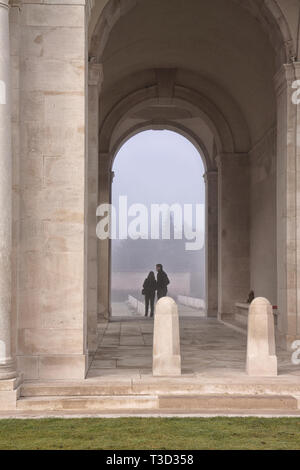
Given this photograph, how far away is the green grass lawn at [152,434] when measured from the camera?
7.06 m

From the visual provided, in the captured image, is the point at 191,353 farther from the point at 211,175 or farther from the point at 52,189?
the point at 211,175

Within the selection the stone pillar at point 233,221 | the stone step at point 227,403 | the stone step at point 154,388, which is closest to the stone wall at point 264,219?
the stone pillar at point 233,221

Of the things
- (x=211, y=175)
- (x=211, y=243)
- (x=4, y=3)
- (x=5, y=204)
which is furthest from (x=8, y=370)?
(x=211, y=175)

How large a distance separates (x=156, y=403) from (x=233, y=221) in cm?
1607

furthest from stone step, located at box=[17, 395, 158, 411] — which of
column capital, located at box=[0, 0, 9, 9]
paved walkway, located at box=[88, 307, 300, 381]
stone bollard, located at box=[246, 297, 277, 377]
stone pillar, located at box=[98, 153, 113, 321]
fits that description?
stone pillar, located at box=[98, 153, 113, 321]

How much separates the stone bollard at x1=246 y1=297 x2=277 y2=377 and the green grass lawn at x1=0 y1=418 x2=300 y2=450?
7.13 feet

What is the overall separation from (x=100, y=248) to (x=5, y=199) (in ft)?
47.1

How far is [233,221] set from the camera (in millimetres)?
24656

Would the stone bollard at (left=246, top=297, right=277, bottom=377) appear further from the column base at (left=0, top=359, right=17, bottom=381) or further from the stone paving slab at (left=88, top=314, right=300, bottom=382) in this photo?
the column base at (left=0, top=359, right=17, bottom=381)

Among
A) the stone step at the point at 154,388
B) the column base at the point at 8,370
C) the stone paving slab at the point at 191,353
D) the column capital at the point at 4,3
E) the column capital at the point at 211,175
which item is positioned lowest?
the stone paving slab at the point at 191,353

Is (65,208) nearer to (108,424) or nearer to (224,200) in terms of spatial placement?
(108,424)

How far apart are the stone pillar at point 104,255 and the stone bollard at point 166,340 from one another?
1228cm

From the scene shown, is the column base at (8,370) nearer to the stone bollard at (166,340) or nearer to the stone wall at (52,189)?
the stone wall at (52,189)
